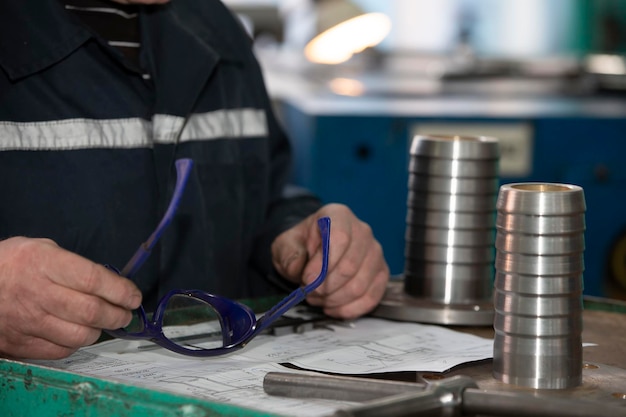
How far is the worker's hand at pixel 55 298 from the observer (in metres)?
0.94

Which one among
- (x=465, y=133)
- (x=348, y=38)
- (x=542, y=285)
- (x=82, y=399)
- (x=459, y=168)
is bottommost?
(x=82, y=399)

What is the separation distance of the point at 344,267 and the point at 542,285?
0.37m

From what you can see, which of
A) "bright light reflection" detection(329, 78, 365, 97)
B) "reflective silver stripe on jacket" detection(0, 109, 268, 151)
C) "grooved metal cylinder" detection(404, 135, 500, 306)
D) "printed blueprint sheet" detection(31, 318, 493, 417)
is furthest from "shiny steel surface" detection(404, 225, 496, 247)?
"bright light reflection" detection(329, 78, 365, 97)

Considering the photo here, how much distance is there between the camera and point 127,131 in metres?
1.36

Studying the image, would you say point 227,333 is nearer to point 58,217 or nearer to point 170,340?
point 170,340

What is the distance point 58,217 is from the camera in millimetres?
1279

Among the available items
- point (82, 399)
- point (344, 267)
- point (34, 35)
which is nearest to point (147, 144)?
point (34, 35)

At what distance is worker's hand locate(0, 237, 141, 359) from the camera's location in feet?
3.08

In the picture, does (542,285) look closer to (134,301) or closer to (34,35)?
(134,301)

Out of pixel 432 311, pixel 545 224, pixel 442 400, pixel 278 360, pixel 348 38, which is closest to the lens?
pixel 442 400

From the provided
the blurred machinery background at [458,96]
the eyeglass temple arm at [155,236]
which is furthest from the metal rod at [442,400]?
the blurred machinery background at [458,96]

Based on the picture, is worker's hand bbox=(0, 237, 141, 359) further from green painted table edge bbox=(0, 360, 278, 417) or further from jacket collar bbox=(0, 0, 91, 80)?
jacket collar bbox=(0, 0, 91, 80)

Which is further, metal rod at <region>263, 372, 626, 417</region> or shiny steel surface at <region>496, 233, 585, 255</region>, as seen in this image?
shiny steel surface at <region>496, 233, 585, 255</region>

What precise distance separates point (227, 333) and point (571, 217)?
36 cm
